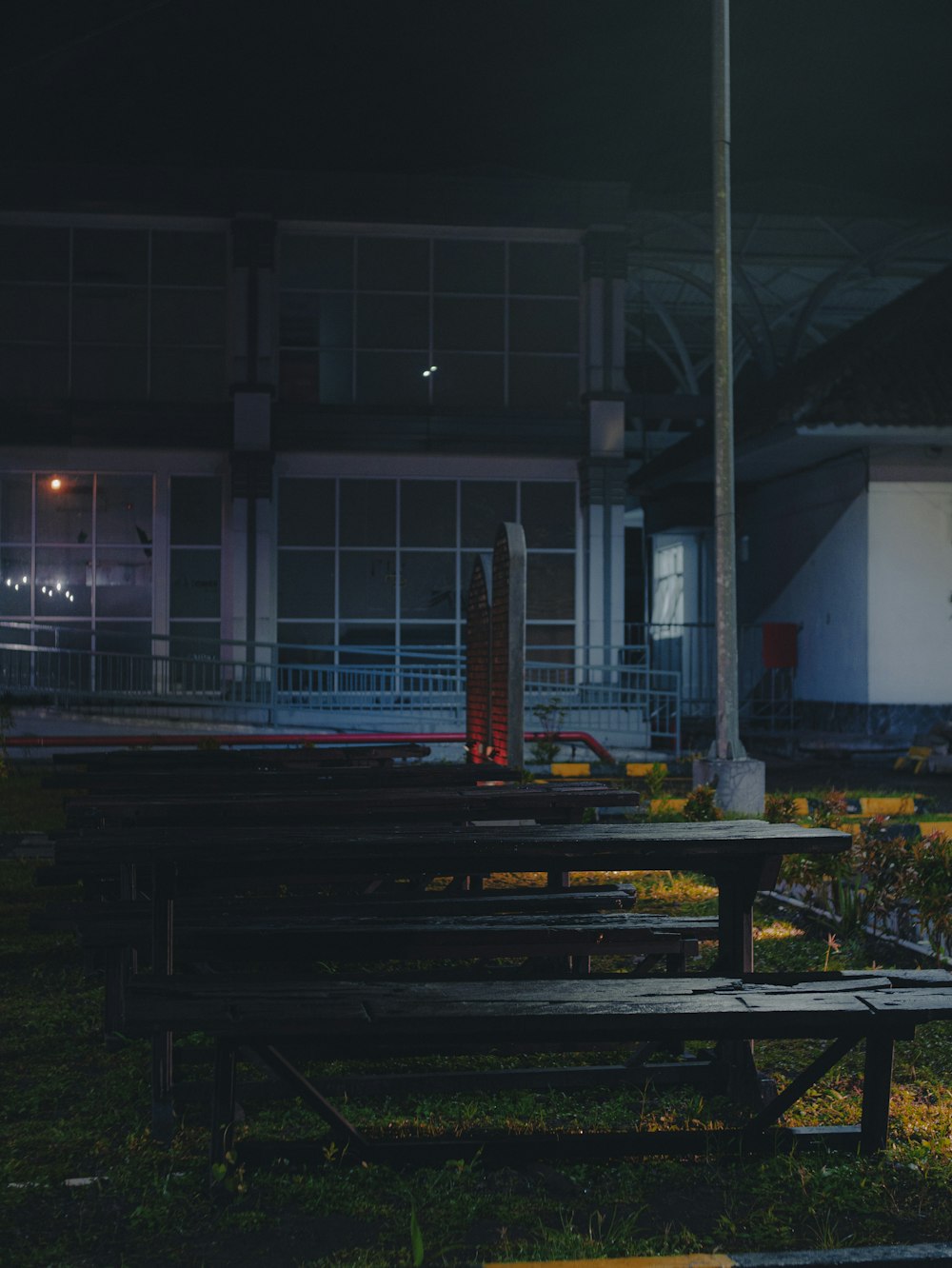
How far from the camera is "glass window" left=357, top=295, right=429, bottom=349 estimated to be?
2514 centimetres

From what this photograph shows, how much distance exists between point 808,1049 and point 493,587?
6.67 meters

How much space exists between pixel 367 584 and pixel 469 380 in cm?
428

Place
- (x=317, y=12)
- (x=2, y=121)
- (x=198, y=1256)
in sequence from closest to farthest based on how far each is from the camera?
(x=198, y=1256)
(x=317, y=12)
(x=2, y=121)

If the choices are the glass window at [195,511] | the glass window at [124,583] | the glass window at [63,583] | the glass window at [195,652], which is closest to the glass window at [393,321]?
the glass window at [195,511]

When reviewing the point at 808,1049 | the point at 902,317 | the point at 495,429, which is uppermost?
the point at 902,317

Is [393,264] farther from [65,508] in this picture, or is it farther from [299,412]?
[65,508]

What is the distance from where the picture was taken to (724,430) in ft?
47.0

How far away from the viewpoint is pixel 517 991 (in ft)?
14.2

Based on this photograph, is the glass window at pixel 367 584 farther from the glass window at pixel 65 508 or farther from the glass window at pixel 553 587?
the glass window at pixel 65 508

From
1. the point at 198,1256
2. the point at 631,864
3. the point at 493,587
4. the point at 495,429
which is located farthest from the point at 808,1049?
the point at 495,429

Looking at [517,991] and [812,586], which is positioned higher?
[812,586]

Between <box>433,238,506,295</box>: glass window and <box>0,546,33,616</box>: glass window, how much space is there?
Answer: 352 inches

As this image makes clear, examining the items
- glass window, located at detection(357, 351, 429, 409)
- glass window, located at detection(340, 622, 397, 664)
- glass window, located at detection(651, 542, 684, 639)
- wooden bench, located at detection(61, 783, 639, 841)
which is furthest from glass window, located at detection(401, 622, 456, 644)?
wooden bench, located at detection(61, 783, 639, 841)

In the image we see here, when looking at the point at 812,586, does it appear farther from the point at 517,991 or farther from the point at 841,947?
the point at 517,991
